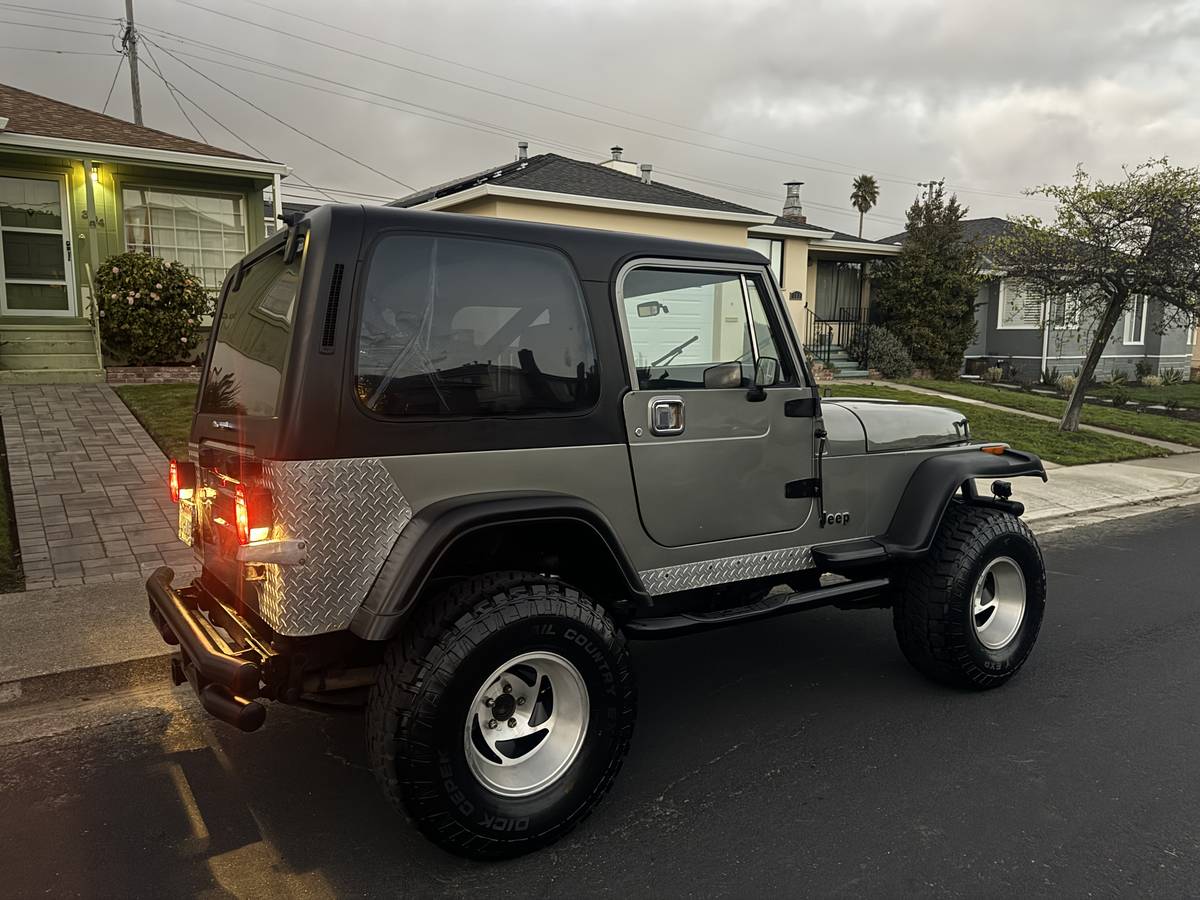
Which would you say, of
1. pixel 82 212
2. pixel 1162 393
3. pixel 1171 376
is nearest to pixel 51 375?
pixel 82 212

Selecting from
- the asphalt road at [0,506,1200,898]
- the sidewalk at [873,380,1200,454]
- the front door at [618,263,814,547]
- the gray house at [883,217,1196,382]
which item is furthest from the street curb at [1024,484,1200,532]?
the gray house at [883,217,1196,382]

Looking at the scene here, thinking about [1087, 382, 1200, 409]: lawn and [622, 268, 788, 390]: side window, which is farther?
[1087, 382, 1200, 409]: lawn

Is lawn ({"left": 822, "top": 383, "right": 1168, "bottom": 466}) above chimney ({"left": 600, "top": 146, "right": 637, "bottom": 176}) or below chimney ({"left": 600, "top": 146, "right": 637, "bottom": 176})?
below

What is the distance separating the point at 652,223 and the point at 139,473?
12344mm

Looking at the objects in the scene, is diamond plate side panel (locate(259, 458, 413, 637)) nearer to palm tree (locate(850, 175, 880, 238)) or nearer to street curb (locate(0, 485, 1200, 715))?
street curb (locate(0, 485, 1200, 715))

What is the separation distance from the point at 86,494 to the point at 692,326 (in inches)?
242

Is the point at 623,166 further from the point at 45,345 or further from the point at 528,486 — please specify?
the point at 528,486

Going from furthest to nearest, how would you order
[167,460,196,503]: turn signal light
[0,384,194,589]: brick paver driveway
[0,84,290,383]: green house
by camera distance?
[0,84,290,383]: green house, [0,384,194,589]: brick paver driveway, [167,460,196,503]: turn signal light

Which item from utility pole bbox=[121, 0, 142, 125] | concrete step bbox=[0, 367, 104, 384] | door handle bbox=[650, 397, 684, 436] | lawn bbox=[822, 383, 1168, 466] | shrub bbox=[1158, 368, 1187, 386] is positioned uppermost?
utility pole bbox=[121, 0, 142, 125]

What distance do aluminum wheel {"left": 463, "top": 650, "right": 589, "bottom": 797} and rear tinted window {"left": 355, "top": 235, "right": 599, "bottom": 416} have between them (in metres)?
0.92

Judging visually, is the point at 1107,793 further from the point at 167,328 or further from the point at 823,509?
the point at 167,328

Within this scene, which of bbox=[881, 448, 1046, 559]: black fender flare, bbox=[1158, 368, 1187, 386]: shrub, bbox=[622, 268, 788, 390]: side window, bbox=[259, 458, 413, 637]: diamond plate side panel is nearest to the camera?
bbox=[259, 458, 413, 637]: diamond plate side panel

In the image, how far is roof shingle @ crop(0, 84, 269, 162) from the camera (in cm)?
1366

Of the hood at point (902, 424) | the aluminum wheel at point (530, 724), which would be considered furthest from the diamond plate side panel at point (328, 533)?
the hood at point (902, 424)
